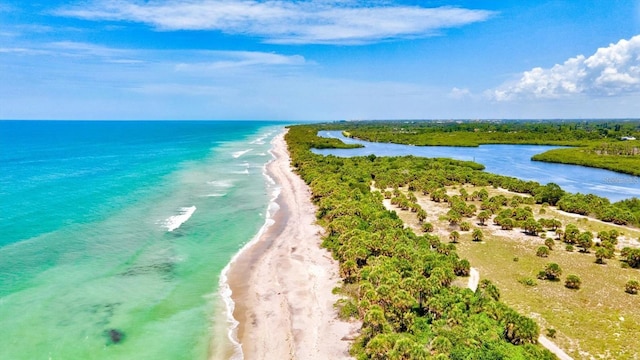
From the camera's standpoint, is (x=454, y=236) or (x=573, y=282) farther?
(x=454, y=236)

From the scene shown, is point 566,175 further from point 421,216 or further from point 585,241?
point 585,241

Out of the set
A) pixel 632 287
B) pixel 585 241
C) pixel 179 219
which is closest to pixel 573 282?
pixel 632 287

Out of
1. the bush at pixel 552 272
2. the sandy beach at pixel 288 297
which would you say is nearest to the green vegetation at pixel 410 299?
the sandy beach at pixel 288 297

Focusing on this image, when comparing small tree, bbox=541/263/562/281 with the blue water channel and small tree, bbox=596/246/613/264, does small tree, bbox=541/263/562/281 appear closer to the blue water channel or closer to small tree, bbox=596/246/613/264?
small tree, bbox=596/246/613/264

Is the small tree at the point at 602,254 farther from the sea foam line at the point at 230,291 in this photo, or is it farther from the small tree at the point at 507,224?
the sea foam line at the point at 230,291

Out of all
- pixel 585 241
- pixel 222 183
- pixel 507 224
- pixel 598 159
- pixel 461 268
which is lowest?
pixel 222 183

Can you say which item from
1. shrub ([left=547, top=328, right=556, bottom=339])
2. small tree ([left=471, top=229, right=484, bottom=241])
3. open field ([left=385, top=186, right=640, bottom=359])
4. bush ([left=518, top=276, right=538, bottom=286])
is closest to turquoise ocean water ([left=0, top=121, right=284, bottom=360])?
shrub ([left=547, top=328, right=556, bottom=339])

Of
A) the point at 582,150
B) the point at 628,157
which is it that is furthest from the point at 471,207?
the point at 582,150
